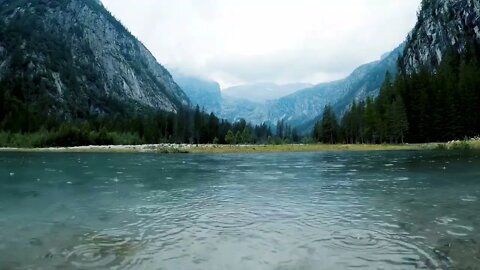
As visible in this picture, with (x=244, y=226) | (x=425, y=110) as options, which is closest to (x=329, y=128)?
(x=425, y=110)

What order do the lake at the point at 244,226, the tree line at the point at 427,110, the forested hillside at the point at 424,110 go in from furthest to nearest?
1. the forested hillside at the point at 424,110
2. the tree line at the point at 427,110
3. the lake at the point at 244,226

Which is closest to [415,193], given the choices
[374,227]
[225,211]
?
[374,227]

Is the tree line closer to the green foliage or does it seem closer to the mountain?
the mountain

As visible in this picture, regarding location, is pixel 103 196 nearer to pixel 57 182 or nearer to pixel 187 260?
pixel 57 182

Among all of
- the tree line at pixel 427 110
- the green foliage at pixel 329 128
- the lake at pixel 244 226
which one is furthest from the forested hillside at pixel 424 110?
the lake at pixel 244 226

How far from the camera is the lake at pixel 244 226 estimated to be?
42.7ft

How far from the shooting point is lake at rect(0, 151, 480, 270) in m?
13.0

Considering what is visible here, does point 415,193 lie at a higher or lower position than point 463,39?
lower

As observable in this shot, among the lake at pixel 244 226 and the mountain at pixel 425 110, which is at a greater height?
the mountain at pixel 425 110

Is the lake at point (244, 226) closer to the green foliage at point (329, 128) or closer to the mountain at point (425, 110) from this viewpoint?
the mountain at point (425, 110)

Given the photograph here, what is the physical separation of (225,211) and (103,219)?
241 inches

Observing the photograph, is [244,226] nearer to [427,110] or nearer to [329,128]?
[427,110]

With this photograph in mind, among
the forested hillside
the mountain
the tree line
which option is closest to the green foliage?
the forested hillside

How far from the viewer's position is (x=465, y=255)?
13047 millimetres
